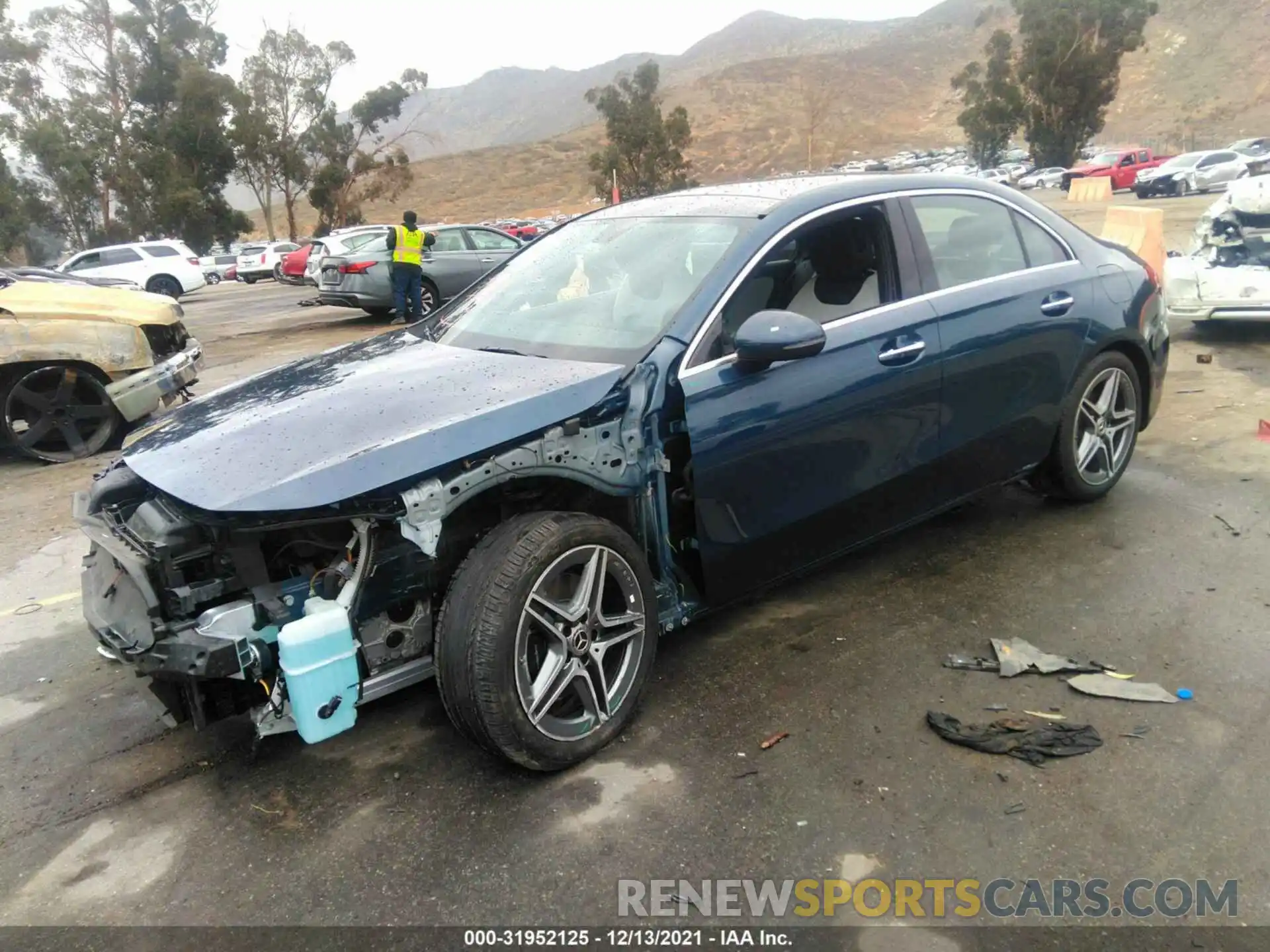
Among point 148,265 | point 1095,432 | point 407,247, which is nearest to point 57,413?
point 407,247

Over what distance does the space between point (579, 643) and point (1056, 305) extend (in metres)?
2.76

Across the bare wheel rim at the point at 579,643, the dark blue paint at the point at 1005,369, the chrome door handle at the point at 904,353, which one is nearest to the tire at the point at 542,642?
the bare wheel rim at the point at 579,643

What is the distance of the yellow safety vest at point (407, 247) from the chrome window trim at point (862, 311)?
1040cm

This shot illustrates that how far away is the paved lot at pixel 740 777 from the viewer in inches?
95.3

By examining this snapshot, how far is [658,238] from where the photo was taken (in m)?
3.63

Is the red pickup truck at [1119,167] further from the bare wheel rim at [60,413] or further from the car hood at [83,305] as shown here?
the bare wheel rim at [60,413]

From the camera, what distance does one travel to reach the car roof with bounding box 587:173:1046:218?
142 inches

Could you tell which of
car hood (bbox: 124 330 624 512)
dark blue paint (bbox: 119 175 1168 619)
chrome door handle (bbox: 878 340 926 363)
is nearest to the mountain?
dark blue paint (bbox: 119 175 1168 619)

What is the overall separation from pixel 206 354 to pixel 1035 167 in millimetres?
52294

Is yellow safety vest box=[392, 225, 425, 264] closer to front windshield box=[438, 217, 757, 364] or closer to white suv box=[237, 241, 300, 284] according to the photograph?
front windshield box=[438, 217, 757, 364]

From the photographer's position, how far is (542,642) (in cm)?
291

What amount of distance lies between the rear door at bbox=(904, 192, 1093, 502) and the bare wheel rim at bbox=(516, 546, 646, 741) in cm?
161

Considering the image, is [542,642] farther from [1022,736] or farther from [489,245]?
[489,245]

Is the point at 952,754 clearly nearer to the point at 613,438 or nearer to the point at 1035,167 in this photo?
the point at 613,438
